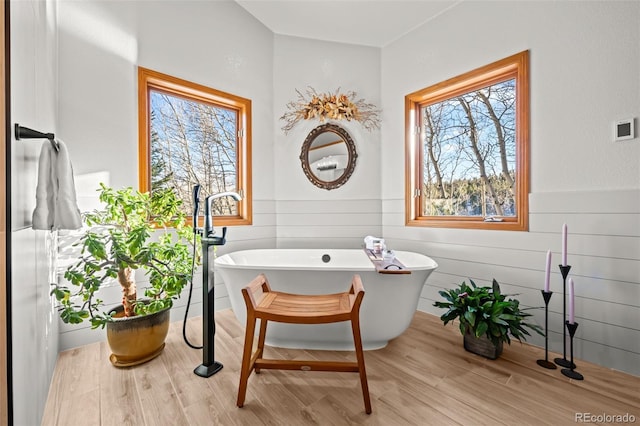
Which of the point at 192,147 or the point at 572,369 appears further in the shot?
the point at 192,147

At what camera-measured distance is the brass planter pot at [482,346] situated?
184 centimetres

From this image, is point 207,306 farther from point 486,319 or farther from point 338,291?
point 486,319

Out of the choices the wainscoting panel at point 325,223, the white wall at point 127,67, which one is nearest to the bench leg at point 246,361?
the white wall at point 127,67

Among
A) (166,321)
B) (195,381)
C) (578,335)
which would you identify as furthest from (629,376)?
(166,321)

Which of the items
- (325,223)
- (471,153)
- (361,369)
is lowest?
(361,369)

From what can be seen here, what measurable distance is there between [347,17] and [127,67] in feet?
6.31

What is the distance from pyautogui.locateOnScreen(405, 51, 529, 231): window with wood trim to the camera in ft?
7.17

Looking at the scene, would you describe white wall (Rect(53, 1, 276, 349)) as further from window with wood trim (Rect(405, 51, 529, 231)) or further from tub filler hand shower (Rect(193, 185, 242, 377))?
window with wood trim (Rect(405, 51, 529, 231))

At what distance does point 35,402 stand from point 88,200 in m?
1.26

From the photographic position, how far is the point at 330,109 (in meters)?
2.94

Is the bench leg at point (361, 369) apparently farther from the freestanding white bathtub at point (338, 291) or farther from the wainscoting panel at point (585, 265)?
the wainscoting panel at point (585, 265)

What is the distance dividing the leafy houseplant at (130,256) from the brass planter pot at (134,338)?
6 centimetres
